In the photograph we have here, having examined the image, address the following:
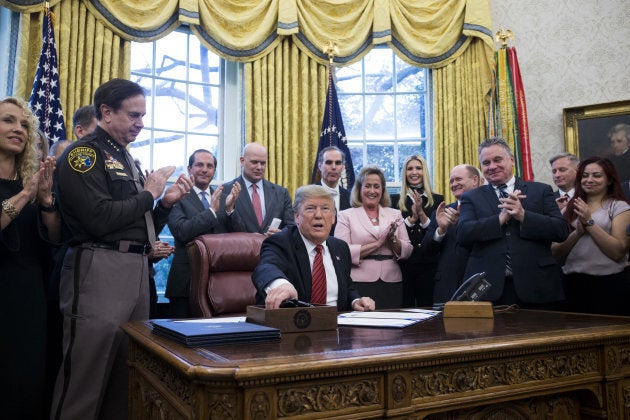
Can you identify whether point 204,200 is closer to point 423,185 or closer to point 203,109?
point 423,185

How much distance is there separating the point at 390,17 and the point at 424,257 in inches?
124

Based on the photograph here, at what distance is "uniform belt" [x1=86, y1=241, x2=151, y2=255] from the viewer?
8.33 ft

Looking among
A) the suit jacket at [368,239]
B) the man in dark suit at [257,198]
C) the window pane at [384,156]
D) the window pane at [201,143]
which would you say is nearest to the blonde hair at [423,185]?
the suit jacket at [368,239]

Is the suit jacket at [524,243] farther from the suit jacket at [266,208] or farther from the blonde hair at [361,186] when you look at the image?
the suit jacket at [266,208]

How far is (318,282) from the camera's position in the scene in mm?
2592

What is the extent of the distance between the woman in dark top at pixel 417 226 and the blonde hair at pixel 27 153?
8.30 ft

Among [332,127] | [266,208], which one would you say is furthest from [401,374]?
[332,127]

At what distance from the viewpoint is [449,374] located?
1.54 meters

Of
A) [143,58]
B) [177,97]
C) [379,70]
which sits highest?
[379,70]

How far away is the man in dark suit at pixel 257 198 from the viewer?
4.20m

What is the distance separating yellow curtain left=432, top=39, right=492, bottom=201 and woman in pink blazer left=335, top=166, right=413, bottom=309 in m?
2.20

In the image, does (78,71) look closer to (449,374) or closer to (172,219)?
(172,219)

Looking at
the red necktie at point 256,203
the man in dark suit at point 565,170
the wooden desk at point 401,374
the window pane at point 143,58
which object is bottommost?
the wooden desk at point 401,374

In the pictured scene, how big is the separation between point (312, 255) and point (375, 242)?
1.27 m
